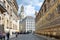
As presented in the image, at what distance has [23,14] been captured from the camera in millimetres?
182250

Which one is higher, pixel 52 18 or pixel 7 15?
pixel 7 15

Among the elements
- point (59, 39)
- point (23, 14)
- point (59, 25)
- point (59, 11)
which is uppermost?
point (23, 14)

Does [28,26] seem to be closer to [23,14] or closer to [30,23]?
[30,23]

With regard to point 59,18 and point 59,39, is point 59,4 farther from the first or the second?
point 59,39

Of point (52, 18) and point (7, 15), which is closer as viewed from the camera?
point (52, 18)

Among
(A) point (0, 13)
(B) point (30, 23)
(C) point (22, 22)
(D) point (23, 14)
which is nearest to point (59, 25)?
(A) point (0, 13)

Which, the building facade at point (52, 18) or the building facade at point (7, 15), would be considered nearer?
the building facade at point (52, 18)

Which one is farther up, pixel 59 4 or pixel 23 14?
pixel 23 14

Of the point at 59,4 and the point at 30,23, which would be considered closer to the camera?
the point at 59,4

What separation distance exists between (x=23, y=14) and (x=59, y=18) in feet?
525

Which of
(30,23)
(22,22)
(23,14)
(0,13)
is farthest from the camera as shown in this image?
(23,14)

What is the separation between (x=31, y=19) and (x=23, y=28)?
10617 mm

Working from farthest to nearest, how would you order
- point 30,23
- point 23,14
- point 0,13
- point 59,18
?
point 23,14, point 30,23, point 0,13, point 59,18

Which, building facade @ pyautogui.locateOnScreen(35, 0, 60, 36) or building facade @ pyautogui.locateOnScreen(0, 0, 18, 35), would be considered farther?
building facade @ pyautogui.locateOnScreen(0, 0, 18, 35)
